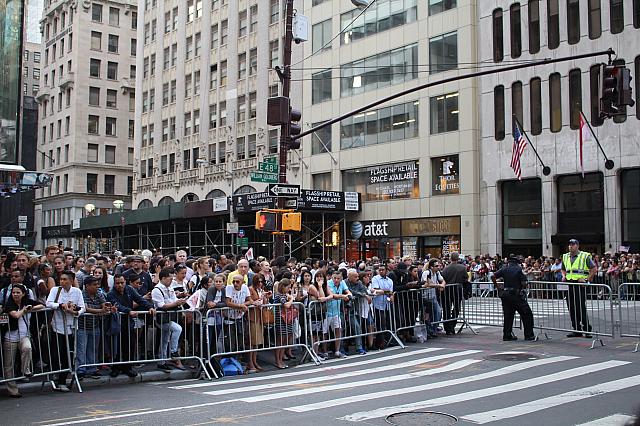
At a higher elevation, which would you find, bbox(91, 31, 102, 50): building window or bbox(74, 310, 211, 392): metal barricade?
bbox(91, 31, 102, 50): building window

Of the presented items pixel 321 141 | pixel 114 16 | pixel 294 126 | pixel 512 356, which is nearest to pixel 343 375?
pixel 512 356

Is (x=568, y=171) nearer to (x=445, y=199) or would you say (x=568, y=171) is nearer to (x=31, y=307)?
(x=445, y=199)

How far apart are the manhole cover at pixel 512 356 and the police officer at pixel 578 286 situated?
205 cm

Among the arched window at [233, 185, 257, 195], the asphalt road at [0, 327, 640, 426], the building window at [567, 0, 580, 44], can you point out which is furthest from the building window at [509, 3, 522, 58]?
the asphalt road at [0, 327, 640, 426]

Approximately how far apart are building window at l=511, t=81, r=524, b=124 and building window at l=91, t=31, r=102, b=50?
51.9 metres

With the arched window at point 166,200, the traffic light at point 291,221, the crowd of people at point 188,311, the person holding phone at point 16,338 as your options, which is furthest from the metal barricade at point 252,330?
the arched window at point 166,200

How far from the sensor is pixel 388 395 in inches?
366

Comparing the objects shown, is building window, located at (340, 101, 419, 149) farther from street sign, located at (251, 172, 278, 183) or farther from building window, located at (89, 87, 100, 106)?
building window, located at (89, 87, 100, 106)

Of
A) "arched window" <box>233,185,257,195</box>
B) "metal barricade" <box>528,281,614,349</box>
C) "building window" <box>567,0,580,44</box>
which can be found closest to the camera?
"metal barricade" <box>528,281,614,349</box>

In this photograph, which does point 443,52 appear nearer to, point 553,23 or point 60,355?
point 553,23

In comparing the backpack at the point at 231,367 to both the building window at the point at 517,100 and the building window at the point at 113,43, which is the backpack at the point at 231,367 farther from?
the building window at the point at 113,43

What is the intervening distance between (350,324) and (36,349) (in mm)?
6003

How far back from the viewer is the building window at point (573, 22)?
1250 inches

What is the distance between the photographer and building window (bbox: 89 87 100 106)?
71875 mm
